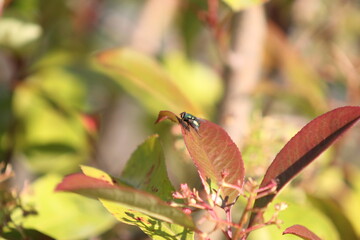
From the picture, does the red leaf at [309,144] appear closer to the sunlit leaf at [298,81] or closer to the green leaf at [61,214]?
the green leaf at [61,214]

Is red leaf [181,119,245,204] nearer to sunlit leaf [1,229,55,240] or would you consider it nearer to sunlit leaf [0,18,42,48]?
sunlit leaf [1,229,55,240]

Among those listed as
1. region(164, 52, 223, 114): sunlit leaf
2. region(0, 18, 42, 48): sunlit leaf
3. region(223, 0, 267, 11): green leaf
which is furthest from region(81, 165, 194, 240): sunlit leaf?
region(164, 52, 223, 114): sunlit leaf

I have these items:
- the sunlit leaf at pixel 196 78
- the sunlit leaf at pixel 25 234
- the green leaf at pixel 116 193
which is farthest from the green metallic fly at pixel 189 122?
the sunlit leaf at pixel 196 78

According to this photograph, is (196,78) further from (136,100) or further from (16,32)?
(16,32)

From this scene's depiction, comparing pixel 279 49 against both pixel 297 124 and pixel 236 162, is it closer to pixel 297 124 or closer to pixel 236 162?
pixel 297 124

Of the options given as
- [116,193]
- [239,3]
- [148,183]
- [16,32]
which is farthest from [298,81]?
[116,193]
